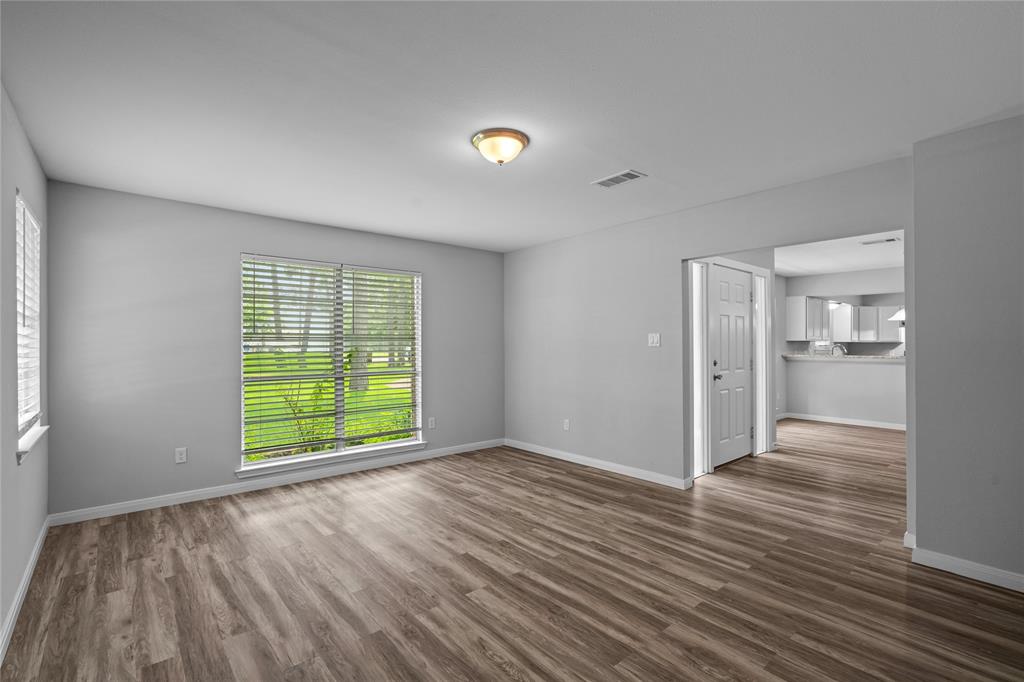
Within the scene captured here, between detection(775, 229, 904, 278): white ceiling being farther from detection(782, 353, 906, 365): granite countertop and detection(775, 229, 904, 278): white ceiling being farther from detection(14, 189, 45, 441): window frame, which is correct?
detection(14, 189, 45, 441): window frame

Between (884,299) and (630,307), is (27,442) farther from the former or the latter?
(884,299)

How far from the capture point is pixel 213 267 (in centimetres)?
434

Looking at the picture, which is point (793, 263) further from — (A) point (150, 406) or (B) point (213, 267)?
(A) point (150, 406)

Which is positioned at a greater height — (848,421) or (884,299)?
(884,299)

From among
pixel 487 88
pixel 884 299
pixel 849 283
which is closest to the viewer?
pixel 487 88

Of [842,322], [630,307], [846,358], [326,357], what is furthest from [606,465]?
[842,322]

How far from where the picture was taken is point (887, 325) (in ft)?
28.2

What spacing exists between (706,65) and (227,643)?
3.36 m

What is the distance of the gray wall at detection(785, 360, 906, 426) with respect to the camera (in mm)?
7516

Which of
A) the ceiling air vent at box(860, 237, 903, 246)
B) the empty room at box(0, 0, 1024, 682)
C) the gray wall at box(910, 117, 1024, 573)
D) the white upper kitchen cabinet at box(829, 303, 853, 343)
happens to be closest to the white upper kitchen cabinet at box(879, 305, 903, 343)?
the white upper kitchen cabinet at box(829, 303, 853, 343)

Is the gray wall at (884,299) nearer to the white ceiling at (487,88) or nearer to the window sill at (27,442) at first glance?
the white ceiling at (487,88)

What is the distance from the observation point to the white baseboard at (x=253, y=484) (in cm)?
375

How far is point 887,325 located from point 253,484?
1001 cm

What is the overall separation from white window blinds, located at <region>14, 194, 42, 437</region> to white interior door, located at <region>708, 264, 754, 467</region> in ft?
17.7
